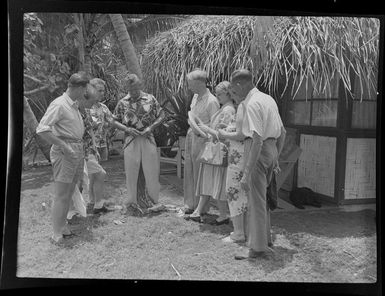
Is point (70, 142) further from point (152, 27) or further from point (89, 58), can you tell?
point (152, 27)

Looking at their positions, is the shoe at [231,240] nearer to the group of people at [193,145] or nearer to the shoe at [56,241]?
the group of people at [193,145]

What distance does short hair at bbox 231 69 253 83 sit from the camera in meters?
3.07

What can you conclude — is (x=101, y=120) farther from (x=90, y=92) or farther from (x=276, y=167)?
(x=276, y=167)

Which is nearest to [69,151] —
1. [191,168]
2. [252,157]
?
[191,168]

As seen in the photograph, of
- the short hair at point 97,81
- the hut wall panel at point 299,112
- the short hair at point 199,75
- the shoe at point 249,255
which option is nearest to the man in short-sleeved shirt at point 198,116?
the short hair at point 199,75

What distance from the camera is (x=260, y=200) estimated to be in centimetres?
307

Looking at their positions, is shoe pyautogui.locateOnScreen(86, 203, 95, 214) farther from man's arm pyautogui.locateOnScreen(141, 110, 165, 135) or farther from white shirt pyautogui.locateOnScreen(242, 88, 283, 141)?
white shirt pyautogui.locateOnScreen(242, 88, 283, 141)

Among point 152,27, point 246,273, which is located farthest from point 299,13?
point 246,273

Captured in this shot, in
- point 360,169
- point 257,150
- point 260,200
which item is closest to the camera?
point 257,150

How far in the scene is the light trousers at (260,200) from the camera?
3.01 metres

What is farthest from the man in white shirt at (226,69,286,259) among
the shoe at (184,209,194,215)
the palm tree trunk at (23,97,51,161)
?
the palm tree trunk at (23,97,51,161)

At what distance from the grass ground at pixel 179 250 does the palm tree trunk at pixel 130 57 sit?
0.63 feet

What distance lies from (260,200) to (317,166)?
0.56 metres

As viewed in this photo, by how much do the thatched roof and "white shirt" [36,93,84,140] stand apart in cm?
63
